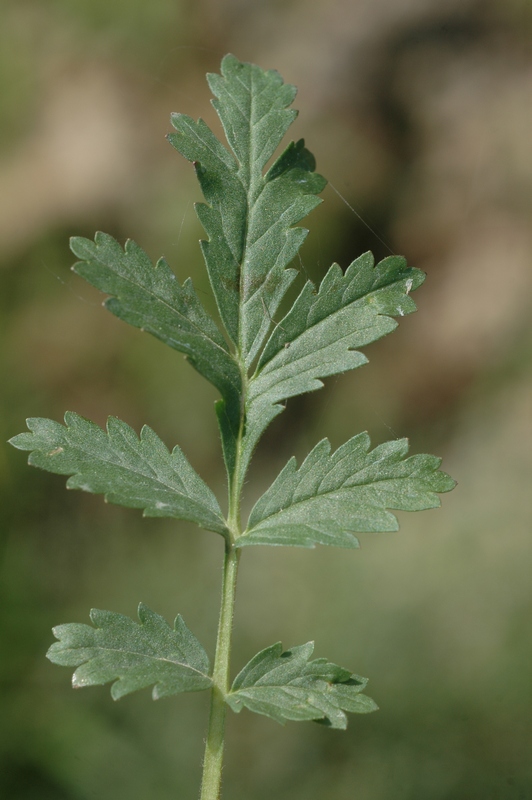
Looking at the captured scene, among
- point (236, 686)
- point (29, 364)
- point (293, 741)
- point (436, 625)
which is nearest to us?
point (236, 686)

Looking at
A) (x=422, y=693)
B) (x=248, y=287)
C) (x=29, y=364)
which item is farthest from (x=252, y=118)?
(x=29, y=364)

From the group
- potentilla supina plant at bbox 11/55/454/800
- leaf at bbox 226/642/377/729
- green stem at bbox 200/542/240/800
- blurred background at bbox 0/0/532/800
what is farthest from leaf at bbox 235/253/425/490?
blurred background at bbox 0/0/532/800

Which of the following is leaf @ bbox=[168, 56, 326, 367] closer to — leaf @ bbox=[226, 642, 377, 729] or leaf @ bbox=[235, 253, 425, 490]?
leaf @ bbox=[235, 253, 425, 490]

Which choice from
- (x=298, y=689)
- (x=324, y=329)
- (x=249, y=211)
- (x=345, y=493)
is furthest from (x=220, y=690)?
(x=249, y=211)

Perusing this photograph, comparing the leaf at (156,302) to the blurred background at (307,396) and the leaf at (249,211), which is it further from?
the blurred background at (307,396)

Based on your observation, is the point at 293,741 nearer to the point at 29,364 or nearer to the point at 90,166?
the point at 29,364

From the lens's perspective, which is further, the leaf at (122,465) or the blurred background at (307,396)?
the blurred background at (307,396)

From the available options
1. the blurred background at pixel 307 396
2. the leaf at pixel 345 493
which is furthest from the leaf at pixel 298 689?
the blurred background at pixel 307 396
